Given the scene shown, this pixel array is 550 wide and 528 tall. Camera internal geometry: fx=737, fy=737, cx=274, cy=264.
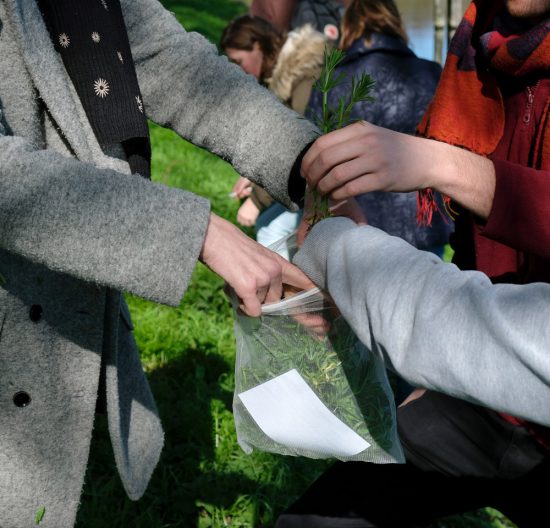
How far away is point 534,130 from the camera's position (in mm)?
1634

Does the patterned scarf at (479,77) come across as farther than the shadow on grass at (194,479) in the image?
No

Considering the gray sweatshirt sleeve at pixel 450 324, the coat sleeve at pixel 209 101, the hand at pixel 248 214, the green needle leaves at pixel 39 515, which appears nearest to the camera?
the gray sweatshirt sleeve at pixel 450 324

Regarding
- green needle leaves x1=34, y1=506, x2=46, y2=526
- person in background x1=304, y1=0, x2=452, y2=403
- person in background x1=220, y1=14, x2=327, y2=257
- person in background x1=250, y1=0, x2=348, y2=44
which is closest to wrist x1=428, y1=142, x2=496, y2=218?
green needle leaves x1=34, y1=506, x2=46, y2=526

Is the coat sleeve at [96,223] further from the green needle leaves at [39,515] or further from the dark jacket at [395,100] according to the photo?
the dark jacket at [395,100]

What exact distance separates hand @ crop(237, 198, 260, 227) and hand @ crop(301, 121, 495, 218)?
10.1 feet

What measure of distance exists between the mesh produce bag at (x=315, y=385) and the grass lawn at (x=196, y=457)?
4.17 feet

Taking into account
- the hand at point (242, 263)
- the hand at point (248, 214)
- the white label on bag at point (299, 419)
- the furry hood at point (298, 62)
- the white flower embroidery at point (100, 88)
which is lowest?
the hand at point (248, 214)

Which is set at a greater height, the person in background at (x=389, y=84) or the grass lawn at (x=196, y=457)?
the person in background at (x=389, y=84)

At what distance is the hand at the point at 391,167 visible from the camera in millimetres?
1396

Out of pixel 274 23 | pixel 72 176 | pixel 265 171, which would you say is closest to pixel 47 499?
pixel 72 176

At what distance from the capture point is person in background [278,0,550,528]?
58.1 inches

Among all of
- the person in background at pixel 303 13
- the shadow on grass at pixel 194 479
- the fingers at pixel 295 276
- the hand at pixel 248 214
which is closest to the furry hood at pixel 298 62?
the hand at pixel 248 214

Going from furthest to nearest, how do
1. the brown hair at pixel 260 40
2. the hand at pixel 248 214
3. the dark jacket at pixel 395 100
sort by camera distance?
the brown hair at pixel 260 40
the hand at pixel 248 214
the dark jacket at pixel 395 100

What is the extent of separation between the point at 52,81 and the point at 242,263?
543 millimetres
